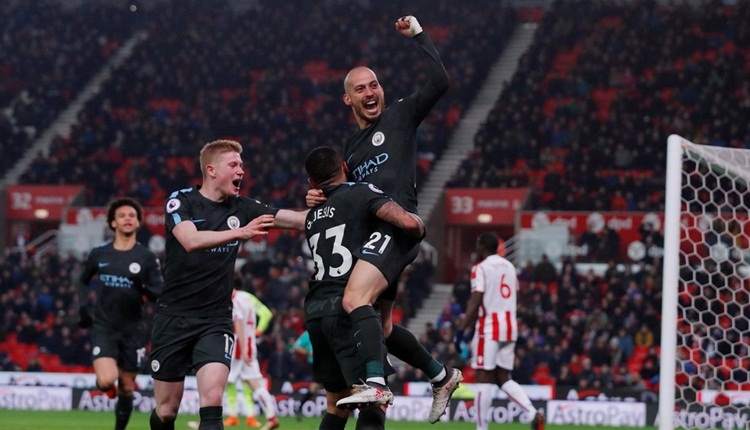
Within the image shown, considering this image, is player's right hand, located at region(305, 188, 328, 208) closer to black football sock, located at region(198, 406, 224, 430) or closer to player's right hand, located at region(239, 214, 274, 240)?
player's right hand, located at region(239, 214, 274, 240)

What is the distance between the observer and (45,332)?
2388 cm

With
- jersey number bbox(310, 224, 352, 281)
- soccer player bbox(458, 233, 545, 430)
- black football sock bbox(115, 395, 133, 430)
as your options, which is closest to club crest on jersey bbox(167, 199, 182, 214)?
jersey number bbox(310, 224, 352, 281)

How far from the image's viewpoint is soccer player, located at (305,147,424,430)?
7.09m

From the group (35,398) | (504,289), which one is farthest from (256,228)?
(35,398)

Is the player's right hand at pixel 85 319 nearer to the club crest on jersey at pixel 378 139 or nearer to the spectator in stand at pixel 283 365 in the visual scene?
the club crest on jersey at pixel 378 139

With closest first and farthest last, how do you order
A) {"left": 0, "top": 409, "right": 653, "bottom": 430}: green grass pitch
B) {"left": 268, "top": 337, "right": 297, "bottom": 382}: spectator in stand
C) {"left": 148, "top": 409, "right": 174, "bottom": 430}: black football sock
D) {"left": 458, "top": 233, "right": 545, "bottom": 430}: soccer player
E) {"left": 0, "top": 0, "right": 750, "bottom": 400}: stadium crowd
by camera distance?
{"left": 148, "top": 409, "right": 174, "bottom": 430}: black football sock, {"left": 458, "top": 233, "right": 545, "bottom": 430}: soccer player, {"left": 0, "top": 409, "right": 653, "bottom": 430}: green grass pitch, {"left": 268, "top": 337, "right": 297, "bottom": 382}: spectator in stand, {"left": 0, "top": 0, "right": 750, "bottom": 400}: stadium crowd

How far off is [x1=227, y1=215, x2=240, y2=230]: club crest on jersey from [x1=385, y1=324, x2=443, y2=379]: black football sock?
1.32 metres

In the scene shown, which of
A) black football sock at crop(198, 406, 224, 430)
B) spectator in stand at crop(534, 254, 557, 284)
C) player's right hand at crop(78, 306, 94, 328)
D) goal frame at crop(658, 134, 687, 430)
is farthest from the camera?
spectator in stand at crop(534, 254, 557, 284)

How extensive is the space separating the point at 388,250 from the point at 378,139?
839mm

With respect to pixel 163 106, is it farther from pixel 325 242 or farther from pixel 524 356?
A: pixel 325 242

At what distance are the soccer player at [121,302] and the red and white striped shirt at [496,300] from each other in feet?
11.1

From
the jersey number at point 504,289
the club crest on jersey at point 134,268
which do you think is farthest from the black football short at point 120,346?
the jersey number at point 504,289

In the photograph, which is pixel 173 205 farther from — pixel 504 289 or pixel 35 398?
pixel 35 398

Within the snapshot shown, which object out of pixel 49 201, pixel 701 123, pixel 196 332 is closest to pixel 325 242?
pixel 196 332
